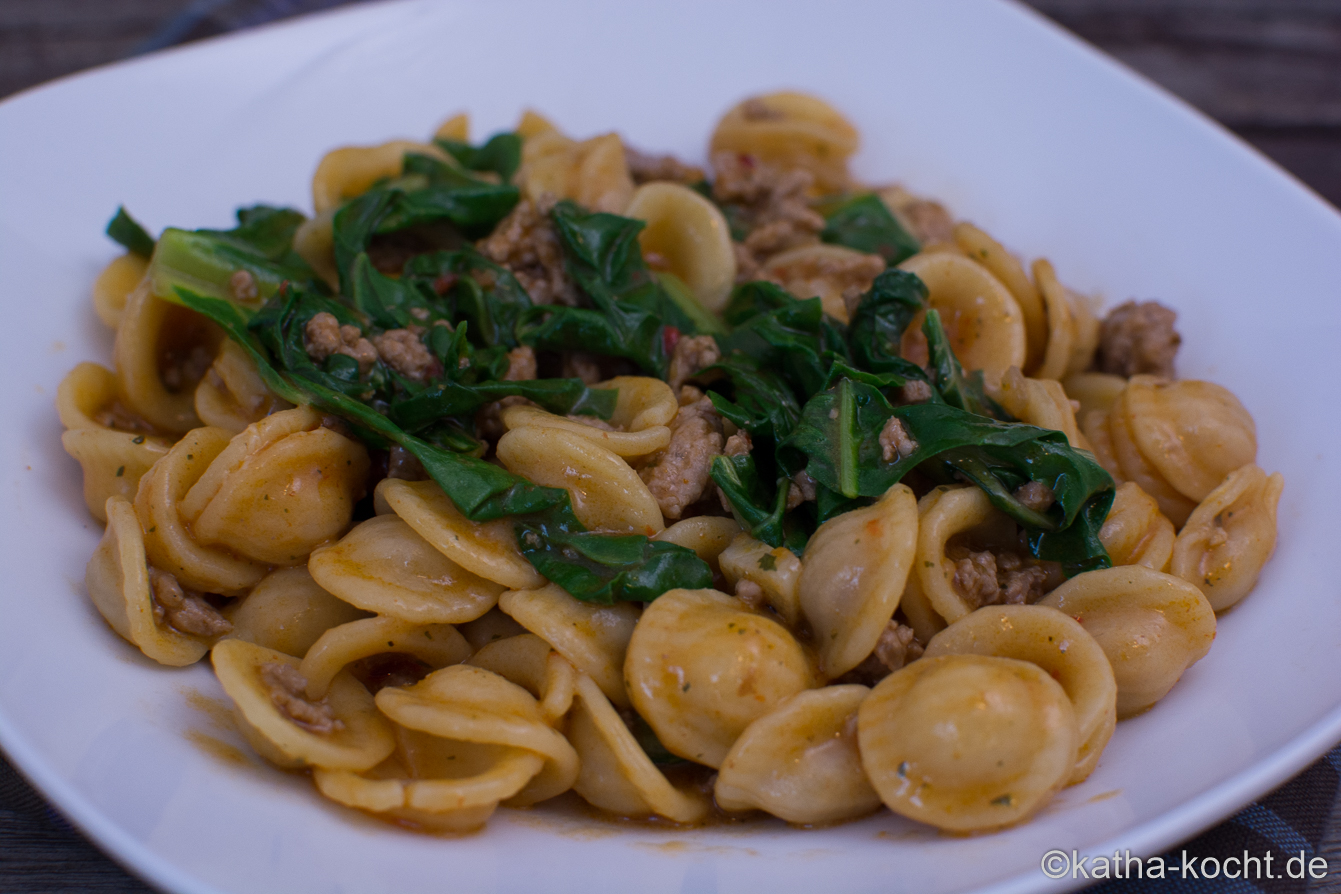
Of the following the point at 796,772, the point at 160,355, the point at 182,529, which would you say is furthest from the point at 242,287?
the point at 796,772

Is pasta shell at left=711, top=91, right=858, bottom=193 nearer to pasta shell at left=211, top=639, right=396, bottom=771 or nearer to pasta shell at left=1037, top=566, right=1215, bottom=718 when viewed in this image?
pasta shell at left=1037, top=566, right=1215, bottom=718

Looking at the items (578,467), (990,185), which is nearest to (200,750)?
(578,467)

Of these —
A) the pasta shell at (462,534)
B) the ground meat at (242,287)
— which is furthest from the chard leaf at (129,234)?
the pasta shell at (462,534)

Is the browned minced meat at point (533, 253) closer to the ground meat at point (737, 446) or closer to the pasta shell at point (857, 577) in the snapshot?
the ground meat at point (737, 446)

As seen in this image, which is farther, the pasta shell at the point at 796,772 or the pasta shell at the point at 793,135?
the pasta shell at the point at 793,135

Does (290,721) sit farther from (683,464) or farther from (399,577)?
(683,464)

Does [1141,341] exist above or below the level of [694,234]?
below
